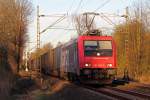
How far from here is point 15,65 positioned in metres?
54.6

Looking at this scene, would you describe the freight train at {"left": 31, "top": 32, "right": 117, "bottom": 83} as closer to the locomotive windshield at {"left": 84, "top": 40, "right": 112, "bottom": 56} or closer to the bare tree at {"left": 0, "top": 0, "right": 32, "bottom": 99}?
the locomotive windshield at {"left": 84, "top": 40, "right": 112, "bottom": 56}

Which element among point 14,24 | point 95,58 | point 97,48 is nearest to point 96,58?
point 95,58

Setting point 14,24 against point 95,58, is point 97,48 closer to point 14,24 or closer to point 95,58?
point 95,58

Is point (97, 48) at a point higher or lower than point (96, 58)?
higher

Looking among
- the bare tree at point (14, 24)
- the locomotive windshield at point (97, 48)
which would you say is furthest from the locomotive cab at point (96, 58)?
the bare tree at point (14, 24)

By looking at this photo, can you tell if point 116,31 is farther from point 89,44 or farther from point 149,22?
point 89,44

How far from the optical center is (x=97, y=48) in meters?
29.1

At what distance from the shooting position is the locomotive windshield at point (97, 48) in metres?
28.9

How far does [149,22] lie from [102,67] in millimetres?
18317

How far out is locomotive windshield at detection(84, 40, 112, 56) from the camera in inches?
1139

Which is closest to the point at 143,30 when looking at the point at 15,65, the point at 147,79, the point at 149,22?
the point at 149,22

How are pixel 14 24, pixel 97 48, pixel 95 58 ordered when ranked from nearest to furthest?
pixel 95 58 < pixel 97 48 < pixel 14 24

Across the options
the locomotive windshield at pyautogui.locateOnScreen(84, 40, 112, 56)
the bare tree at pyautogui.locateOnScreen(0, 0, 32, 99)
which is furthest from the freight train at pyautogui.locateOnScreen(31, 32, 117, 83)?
the bare tree at pyautogui.locateOnScreen(0, 0, 32, 99)

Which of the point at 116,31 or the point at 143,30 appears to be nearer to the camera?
the point at 143,30
